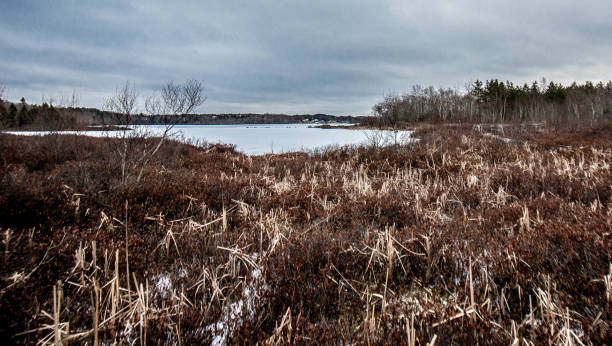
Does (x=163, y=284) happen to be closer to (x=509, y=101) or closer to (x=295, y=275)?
(x=295, y=275)

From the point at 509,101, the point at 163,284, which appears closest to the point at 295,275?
the point at 163,284

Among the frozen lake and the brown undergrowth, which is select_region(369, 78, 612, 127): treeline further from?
the brown undergrowth

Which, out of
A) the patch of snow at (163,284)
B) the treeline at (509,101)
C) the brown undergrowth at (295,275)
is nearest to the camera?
the brown undergrowth at (295,275)

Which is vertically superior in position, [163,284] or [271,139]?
[271,139]

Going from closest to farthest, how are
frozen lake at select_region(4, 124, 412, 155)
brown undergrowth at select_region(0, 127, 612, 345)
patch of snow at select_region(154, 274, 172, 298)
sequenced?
brown undergrowth at select_region(0, 127, 612, 345) < patch of snow at select_region(154, 274, 172, 298) < frozen lake at select_region(4, 124, 412, 155)

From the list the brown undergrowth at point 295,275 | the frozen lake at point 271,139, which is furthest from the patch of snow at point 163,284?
the frozen lake at point 271,139

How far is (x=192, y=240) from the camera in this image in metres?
2.91

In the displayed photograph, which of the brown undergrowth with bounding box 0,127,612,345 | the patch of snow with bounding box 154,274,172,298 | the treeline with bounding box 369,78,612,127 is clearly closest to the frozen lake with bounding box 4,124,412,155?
the brown undergrowth with bounding box 0,127,612,345

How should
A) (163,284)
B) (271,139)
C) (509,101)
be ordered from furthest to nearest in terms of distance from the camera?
(509,101)
(271,139)
(163,284)

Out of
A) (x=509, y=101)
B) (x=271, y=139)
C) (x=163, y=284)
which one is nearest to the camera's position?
(x=163, y=284)

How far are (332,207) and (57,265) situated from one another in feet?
10.7

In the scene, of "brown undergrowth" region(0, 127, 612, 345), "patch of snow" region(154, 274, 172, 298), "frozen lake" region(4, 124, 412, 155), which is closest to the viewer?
"brown undergrowth" region(0, 127, 612, 345)

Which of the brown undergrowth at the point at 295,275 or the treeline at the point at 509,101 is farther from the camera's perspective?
the treeline at the point at 509,101

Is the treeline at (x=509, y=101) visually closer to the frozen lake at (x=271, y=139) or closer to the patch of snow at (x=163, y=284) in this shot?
the frozen lake at (x=271, y=139)
